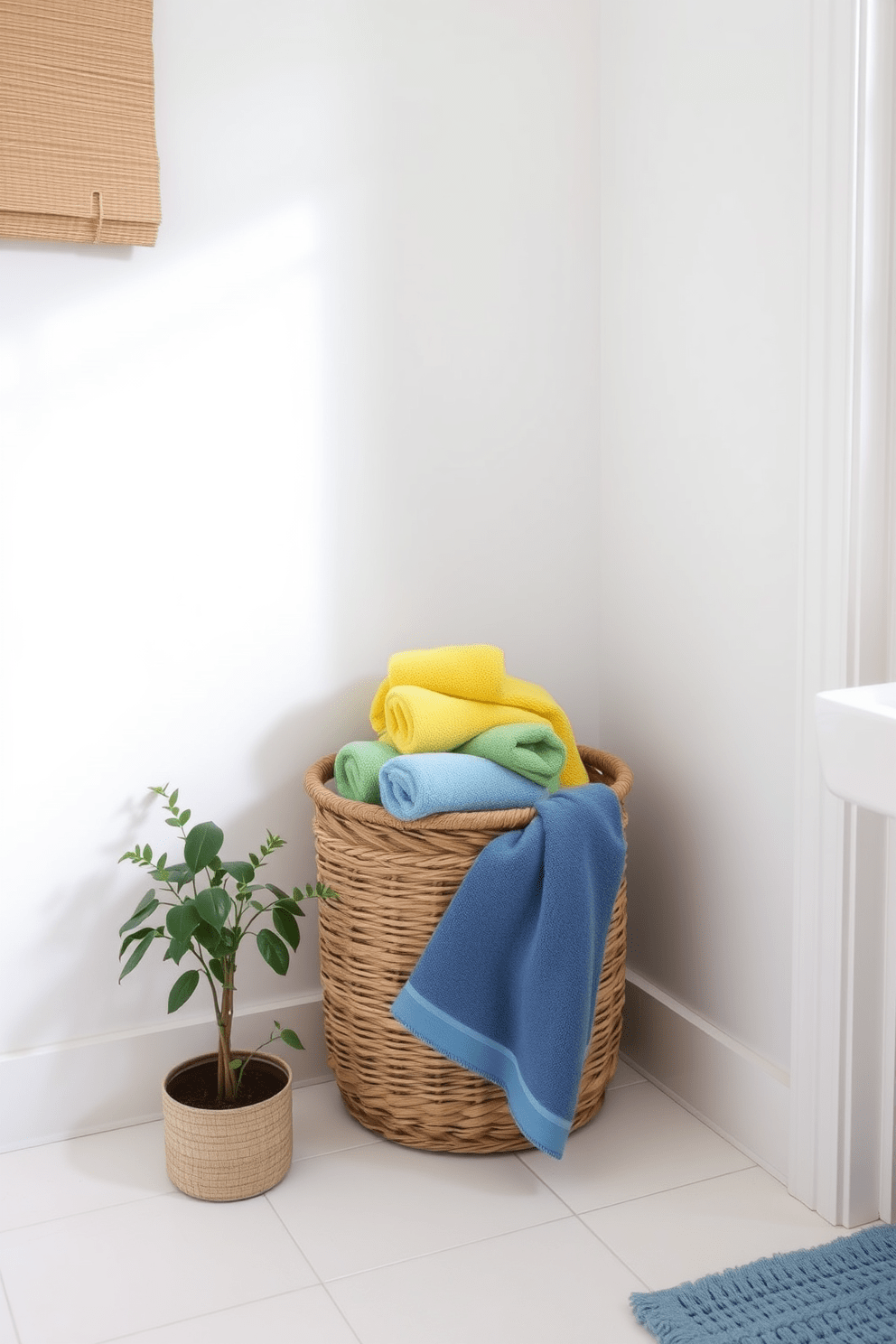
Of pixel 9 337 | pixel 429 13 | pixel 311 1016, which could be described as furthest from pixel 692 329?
pixel 311 1016

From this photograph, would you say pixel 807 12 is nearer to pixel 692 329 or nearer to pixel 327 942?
pixel 692 329

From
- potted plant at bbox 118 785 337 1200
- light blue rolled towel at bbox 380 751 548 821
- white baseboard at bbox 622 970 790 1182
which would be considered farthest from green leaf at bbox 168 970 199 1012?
white baseboard at bbox 622 970 790 1182

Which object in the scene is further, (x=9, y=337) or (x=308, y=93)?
(x=308, y=93)

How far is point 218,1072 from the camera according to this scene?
5.03 ft

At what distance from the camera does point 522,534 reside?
1812mm

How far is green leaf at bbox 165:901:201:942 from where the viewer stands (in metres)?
1.40

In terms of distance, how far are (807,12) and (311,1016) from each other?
1.45m

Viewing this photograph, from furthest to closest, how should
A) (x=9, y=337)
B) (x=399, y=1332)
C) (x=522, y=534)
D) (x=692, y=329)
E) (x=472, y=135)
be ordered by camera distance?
1. (x=522, y=534)
2. (x=472, y=135)
3. (x=692, y=329)
4. (x=9, y=337)
5. (x=399, y=1332)

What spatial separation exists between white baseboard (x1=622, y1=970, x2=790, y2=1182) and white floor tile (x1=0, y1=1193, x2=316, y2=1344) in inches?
23.6

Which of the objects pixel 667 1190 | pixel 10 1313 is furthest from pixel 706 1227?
pixel 10 1313

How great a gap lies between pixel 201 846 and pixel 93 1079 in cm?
41

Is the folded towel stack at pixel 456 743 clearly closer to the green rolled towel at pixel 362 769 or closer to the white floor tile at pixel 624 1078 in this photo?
the green rolled towel at pixel 362 769

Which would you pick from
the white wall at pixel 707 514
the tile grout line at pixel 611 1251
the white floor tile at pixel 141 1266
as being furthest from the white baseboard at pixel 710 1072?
the white floor tile at pixel 141 1266

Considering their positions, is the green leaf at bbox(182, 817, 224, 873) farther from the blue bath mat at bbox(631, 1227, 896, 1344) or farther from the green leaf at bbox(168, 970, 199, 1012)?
the blue bath mat at bbox(631, 1227, 896, 1344)
